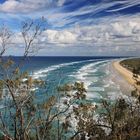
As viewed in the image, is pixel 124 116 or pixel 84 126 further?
pixel 124 116

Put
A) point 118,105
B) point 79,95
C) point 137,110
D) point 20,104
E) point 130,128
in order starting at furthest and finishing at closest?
point 137,110, point 118,105, point 130,128, point 79,95, point 20,104

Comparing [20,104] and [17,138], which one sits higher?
[20,104]

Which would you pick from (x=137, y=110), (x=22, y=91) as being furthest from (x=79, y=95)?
(x=137, y=110)

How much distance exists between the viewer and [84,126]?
33.9 meters

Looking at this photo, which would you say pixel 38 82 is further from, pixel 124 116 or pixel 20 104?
pixel 124 116

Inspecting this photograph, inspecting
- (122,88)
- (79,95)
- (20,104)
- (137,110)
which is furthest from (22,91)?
(122,88)

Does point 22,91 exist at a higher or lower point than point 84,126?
higher

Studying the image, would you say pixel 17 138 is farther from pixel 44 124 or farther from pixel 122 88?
pixel 122 88

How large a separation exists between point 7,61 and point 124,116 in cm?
1401

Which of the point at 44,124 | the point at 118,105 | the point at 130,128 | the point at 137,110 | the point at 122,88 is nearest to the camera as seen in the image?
the point at 44,124

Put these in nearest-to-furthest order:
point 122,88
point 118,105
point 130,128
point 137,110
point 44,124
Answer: point 44,124 < point 130,128 < point 118,105 < point 137,110 < point 122,88

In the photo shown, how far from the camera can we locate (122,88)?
8856 centimetres

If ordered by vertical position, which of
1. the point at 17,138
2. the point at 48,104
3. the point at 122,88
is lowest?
the point at 122,88

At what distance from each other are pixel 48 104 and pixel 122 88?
5953 centimetres
